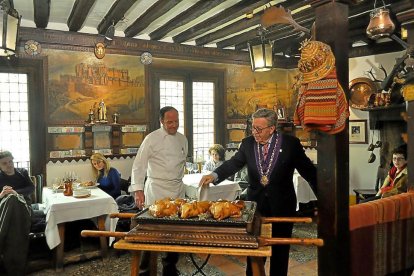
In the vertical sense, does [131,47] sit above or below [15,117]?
above

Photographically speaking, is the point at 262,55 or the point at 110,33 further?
the point at 110,33

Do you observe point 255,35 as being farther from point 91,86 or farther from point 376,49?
point 91,86

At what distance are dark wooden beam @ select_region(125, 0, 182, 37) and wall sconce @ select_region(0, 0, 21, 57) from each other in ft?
5.70

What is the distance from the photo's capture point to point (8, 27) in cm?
380

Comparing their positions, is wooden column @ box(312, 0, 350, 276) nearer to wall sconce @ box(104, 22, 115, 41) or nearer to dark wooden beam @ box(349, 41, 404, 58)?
wall sconce @ box(104, 22, 115, 41)

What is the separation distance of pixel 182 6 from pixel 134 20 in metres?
1.05

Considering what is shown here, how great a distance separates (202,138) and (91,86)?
8.25ft

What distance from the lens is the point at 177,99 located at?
7.02 metres

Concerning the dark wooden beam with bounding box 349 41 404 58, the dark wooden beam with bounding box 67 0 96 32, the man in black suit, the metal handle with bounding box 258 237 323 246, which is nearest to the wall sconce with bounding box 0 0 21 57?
the dark wooden beam with bounding box 67 0 96 32

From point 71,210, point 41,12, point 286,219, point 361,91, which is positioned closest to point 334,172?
point 286,219

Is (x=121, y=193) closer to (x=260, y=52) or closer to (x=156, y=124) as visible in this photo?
(x=156, y=124)

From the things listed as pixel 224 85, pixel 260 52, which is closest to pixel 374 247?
pixel 260 52

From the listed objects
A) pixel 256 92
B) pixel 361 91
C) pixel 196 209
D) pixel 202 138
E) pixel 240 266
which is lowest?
pixel 240 266

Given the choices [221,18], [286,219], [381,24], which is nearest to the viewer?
[286,219]
